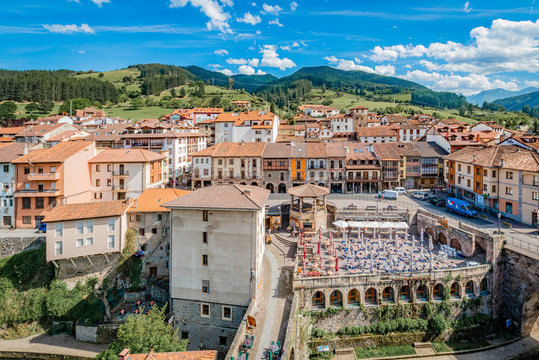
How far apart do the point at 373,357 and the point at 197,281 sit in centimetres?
1653

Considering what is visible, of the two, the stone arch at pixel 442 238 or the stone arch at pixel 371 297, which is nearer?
the stone arch at pixel 371 297

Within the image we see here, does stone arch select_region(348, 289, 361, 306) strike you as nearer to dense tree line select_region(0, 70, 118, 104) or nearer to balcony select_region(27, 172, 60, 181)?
balcony select_region(27, 172, 60, 181)

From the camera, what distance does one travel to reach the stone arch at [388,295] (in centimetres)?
2773

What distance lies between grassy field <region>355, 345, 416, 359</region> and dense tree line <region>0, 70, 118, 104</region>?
484 feet

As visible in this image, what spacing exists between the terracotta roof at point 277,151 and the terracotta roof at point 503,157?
2939 cm

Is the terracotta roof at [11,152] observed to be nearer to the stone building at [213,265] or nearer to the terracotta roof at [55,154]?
the terracotta roof at [55,154]

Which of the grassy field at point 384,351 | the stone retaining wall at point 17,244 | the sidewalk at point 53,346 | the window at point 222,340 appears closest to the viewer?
the window at point 222,340

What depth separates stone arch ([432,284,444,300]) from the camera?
93.4ft

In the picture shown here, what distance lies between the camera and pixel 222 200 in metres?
25.7

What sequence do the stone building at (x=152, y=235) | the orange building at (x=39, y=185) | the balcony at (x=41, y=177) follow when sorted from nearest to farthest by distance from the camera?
the stone building at (x=152, y=235), the balcony at (x=41, y=177), the orange building at (x=39, y=185)

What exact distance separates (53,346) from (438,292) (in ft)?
125

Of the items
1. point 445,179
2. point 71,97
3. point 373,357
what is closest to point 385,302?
point 373,357

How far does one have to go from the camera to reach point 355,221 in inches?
1548

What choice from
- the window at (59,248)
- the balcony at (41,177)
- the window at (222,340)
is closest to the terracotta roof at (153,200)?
the window at (59,248)
